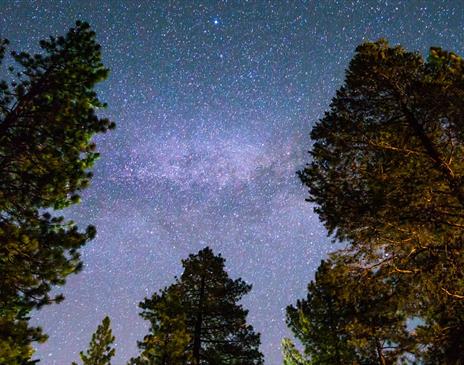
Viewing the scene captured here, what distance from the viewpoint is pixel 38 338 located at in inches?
318

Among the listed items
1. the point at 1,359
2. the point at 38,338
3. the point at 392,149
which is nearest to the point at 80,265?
the point at 38,338

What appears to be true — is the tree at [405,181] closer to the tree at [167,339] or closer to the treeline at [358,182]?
the treeline at [358,182]

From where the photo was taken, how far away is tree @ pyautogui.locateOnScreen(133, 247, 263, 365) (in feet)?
50.3

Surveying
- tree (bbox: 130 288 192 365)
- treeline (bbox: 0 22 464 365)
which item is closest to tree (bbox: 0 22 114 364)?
treeline (bbox: 0 22 464 365)

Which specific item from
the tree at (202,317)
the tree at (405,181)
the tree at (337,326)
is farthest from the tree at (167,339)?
the tree at (405,181)

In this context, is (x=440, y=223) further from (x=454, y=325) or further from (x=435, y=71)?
(x=435, y=71)

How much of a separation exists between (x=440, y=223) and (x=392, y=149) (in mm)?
2124

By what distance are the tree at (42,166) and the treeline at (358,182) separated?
0.09ft

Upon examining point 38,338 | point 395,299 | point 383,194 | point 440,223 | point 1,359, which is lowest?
point 1,359

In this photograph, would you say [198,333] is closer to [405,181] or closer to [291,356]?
[291,356]

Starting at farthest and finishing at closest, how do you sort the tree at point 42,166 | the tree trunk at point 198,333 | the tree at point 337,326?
1. the tree trunk at point 198,333
2. the tree at point 337,326
3. the tree at point 42,166

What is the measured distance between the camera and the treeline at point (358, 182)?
324 inches

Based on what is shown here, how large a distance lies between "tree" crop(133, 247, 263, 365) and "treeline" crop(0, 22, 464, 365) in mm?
6915

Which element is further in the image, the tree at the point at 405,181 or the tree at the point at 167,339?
the tree at the point at 167,339
